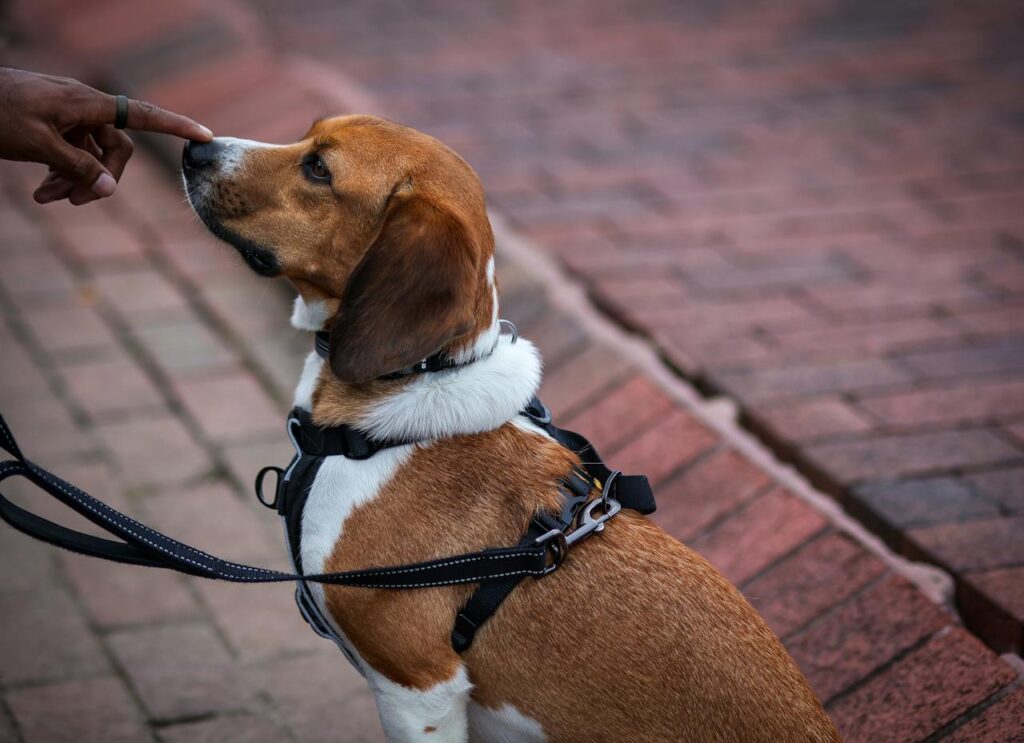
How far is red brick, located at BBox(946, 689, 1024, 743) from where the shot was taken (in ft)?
8.53

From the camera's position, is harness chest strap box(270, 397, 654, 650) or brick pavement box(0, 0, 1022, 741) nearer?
harness chest strap box(270, 397, 654, 650)

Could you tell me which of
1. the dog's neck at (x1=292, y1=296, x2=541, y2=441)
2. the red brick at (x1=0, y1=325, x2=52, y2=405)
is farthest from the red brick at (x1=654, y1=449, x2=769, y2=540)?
the red brick at (x1=0, y1=325, x2=52, y2=405)

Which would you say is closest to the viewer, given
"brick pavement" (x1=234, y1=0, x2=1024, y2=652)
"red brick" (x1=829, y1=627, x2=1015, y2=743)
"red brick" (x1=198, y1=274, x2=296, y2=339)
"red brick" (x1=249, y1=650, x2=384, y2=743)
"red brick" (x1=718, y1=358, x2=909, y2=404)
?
A: "red brick" (x1=829, y1=627, x2=1015, y2=743)

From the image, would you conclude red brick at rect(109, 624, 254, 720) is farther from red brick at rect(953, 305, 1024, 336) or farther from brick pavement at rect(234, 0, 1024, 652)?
red brick at rect(953, 305, 1024, 336)

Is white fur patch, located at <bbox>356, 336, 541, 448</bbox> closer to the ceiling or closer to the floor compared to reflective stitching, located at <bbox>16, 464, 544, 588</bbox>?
closer to the ceiling

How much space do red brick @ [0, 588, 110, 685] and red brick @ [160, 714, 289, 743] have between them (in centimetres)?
34

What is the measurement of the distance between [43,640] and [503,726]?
4.96ft

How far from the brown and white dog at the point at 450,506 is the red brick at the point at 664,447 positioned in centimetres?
108

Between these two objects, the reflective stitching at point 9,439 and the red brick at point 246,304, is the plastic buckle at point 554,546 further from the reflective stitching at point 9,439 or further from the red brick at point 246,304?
the red brick at point 246,304

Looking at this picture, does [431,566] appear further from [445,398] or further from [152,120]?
[152,120]

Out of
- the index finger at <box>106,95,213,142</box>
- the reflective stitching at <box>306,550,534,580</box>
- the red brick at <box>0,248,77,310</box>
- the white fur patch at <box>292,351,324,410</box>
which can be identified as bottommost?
the red brick at <box>0,248,77,310</box>

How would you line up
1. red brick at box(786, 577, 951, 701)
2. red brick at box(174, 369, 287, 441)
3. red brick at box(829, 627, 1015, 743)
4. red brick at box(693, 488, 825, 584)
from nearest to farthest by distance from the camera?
red brick at box(829, 627, 1015, 743) → red brick at box(786, 577, 951, 701) → red brick at box(693, 488, 825, 584) → red brick at box(174, 369, 287, 441)

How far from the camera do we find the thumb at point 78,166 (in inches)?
94.4

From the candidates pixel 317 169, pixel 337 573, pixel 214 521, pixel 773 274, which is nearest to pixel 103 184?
pixel 317 169
